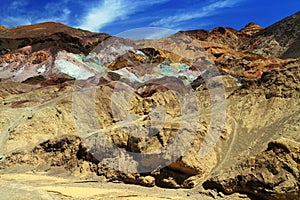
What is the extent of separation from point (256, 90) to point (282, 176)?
709cm

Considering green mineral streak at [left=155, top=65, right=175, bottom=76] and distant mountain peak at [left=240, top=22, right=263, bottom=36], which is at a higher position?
distant mountain peak at [left=240, top=22, right=263, bottom=36]

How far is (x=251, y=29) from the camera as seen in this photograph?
102188 mm

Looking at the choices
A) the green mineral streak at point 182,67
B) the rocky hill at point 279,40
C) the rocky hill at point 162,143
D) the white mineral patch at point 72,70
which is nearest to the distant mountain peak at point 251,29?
the rocky hill at point 279,40

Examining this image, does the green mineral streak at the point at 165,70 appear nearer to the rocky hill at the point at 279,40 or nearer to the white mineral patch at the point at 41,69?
the white mineral patch at the point at 41,69

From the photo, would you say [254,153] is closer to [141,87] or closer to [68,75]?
[141,87]

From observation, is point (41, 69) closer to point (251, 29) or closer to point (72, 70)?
point (72, 70)

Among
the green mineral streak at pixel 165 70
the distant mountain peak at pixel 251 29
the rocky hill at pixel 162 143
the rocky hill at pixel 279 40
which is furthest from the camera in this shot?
the distant mountain peak at pixel 251 29

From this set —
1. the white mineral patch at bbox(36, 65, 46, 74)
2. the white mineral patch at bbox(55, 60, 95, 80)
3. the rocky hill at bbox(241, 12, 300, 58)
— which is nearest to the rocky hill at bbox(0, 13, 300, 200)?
the white mineral patch at bbox(55, 60, 95, 80)

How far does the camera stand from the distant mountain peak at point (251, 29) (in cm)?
10020

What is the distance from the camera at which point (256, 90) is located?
57.1 ft

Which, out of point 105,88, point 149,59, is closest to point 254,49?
point 149,59

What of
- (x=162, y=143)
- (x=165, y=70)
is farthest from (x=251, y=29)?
(x=162, y=143)

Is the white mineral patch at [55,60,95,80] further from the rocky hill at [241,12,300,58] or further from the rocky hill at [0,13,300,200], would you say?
the rocky hill at [241,12,300,58]

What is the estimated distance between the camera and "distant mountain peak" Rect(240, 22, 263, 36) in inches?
Answer: 3945
